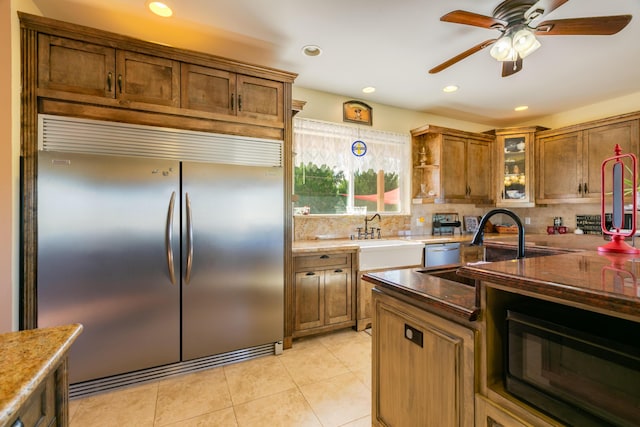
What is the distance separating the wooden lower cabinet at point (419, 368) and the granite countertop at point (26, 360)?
114 centimetres

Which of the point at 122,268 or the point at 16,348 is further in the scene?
the point at 122,268

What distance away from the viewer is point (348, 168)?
3.62m

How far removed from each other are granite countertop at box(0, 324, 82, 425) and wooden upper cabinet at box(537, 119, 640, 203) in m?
4.99

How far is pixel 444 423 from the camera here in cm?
102

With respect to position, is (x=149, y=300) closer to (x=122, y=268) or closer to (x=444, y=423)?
(x=122, y=268)

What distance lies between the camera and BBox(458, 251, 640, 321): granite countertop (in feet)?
1.97

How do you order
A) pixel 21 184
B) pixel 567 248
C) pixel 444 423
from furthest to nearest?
1. pixel 567 248
2. pixel 21 184
3. pixel 444 423

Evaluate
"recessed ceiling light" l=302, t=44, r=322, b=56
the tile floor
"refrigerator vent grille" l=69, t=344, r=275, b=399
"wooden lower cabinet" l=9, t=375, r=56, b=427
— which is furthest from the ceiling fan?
"refrigerator vent grille" l=69, t=344, r=275, b=399

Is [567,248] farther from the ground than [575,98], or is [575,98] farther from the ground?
[575,98]

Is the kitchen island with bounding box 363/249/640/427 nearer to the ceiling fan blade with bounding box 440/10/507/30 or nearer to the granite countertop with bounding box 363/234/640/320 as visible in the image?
the granite countertop with bounding box 363/234/640/320

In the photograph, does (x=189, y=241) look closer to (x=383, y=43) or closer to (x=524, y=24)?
(x=383, y=43)

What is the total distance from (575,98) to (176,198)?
4739mm

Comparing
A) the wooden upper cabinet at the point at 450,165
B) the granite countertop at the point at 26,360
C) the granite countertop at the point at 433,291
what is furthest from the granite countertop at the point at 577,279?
the wooden upper cabinet at the point at 450,165

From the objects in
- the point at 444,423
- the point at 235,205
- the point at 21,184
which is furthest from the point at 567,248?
the point at 21,184
